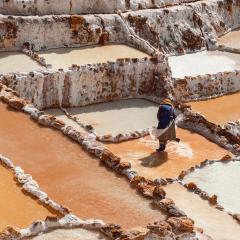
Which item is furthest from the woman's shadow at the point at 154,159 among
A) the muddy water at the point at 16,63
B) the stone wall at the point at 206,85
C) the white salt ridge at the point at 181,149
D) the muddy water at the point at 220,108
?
the stone wall at the point at 206,85

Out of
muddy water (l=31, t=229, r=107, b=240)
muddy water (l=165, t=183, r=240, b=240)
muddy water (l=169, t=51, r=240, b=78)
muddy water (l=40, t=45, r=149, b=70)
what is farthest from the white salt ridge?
muddy water (l=31, t=229, r=107, b=240)

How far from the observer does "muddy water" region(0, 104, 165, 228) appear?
9.95m

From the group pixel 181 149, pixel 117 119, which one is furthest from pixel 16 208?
pixel 117 119

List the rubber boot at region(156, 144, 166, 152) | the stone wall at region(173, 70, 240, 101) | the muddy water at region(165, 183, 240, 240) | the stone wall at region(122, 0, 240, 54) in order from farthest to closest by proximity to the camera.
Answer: the stone wall at region(122, 0, 240, 54) < the stone wall at region(173, 70, 240, 101) < the rubber boot at region(156, 144, 166, 152) < the muddy water at region(165, 183, 240, 240)

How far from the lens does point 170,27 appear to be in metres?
21.5

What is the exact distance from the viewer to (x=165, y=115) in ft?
46.3

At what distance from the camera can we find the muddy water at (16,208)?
931 centimetres

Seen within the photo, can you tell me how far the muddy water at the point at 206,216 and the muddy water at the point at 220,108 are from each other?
16.5 feet

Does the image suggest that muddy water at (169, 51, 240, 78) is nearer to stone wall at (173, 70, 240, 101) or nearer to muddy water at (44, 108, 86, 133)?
stone wall at (173, 70, 240, 101)

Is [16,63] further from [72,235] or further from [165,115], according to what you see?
[72,235]

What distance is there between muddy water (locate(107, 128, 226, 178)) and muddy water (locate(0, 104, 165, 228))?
7.57ft

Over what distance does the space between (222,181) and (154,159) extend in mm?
1732

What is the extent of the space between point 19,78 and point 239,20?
12078mm

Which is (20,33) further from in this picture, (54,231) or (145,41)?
(54,231)
